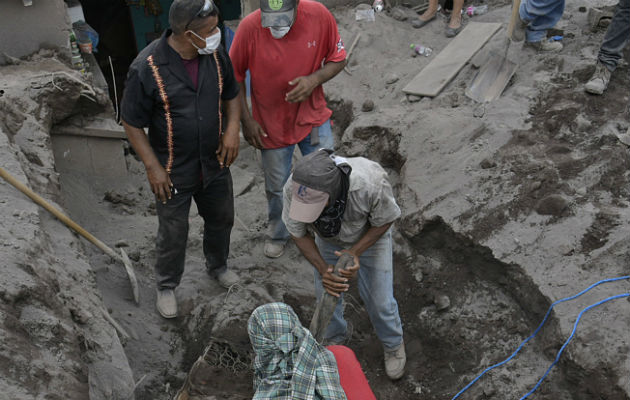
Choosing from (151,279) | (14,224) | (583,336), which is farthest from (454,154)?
(14,224)

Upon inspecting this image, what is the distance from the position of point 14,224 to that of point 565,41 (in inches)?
217

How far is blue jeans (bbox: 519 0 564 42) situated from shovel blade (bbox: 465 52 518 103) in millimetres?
462

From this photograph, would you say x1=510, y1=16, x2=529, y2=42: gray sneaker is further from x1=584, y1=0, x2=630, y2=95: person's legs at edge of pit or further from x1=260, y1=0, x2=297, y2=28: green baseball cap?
x1=260, y1=0, x2=297, y2=28: green baseball cap

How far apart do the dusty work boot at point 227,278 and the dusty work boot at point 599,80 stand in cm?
353

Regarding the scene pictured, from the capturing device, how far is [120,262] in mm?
4430

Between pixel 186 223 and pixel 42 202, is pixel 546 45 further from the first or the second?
pixel 42 202

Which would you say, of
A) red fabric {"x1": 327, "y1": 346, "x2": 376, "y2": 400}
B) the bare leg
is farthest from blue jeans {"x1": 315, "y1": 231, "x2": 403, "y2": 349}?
the bare leg

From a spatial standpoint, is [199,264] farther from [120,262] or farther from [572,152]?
[572,152]

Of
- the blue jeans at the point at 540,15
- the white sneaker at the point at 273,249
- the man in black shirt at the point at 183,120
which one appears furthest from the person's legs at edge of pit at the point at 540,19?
the man in black shirt at the point at 183,120

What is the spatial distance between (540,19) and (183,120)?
428 centimetres

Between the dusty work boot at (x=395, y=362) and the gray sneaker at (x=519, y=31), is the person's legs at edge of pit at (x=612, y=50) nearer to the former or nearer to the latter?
the gray sneaker at (x=519, y=31)

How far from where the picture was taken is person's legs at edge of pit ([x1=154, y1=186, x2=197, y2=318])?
361 centimetres

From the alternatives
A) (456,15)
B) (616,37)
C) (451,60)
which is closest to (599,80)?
(616,37)

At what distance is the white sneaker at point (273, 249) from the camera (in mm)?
4781
